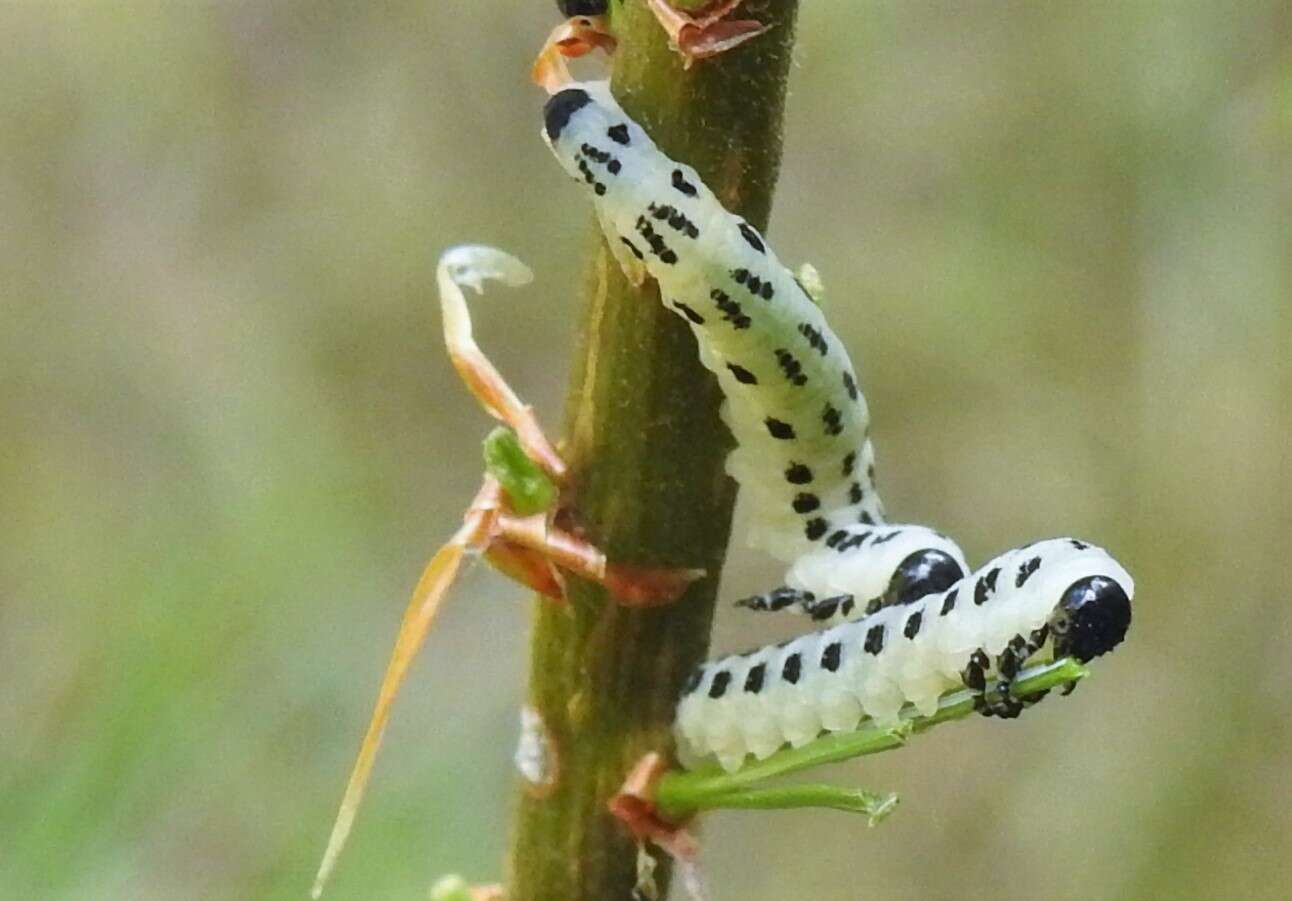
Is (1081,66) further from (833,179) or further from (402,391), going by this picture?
(402,391)

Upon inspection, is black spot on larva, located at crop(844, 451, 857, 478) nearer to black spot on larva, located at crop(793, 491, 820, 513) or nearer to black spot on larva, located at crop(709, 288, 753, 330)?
black spot on larva, located at crop(793, 491, 820, 513)

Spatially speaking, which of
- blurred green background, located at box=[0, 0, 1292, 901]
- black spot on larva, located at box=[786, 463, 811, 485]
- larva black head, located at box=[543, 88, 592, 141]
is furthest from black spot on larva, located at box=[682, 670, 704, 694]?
blurred green background, located at box=[0, 0, 1292, 901]

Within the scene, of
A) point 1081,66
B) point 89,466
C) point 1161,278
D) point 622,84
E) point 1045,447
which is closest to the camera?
point 622,84

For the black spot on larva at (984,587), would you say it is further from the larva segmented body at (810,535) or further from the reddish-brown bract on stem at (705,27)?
the reddish-brown bract on stem at (705,27)

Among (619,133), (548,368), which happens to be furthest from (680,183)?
(548,368)

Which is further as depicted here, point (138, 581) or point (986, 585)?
point (138, 581)

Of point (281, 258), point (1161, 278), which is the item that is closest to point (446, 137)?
point (281, 258)
